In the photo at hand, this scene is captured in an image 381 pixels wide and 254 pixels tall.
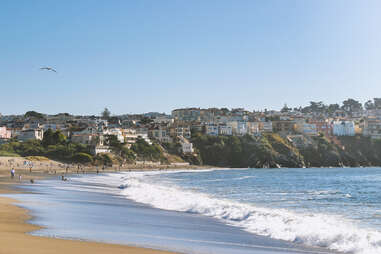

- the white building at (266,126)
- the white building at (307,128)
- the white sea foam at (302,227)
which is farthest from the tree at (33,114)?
the white sea foam at (302,227)

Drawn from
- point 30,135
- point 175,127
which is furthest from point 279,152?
point 30,135

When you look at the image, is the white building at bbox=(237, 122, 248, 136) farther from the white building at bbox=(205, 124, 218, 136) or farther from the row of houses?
the white building at bbox=(205, 124, 218, 136)

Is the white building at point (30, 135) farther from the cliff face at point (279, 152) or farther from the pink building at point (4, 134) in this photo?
the cliff face at point (279, 152)

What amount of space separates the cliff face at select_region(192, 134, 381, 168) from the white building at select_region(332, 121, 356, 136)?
40.3ft

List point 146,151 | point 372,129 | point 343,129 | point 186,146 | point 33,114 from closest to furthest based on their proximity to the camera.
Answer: point 146,151 → point 186,146 → point 372,129 → point 343,129 → point 33,114

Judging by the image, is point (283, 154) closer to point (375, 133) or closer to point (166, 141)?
point (166, 141)

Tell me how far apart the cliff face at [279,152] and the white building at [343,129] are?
1228 centimetres

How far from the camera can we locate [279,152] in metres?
141

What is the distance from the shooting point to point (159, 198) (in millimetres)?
26406

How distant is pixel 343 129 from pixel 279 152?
137 feet

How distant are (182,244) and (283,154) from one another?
131796mm

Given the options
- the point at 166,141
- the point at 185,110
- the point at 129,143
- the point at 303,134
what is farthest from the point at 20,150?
the point at 185,110

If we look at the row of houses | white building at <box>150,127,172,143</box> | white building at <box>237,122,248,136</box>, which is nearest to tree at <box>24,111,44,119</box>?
the row of houses

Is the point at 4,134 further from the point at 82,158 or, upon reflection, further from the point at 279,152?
the point at 279,152
